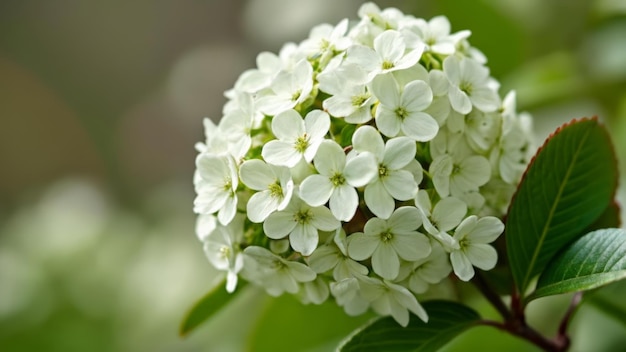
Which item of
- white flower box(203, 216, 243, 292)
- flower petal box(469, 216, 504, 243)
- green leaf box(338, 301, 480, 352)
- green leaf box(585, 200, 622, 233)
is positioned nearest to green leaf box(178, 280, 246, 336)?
white flower box(203, 216, 243, 292)

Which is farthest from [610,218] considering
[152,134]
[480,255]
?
[152,134]

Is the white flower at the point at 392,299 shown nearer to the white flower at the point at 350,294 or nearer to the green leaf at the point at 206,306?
the white flower at the point at 350,294

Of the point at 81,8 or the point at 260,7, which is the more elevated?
the point at 260,7

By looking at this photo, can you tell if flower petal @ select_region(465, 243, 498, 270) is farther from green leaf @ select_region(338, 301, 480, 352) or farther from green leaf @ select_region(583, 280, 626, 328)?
green leaf @ select_region(583, 280, 626, 328)

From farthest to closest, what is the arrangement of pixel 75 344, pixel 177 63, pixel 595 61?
pixel 177 63, pixel 75 344, pixel 595 61

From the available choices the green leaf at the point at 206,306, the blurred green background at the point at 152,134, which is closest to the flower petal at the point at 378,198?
the green leaf at the point at 206,306

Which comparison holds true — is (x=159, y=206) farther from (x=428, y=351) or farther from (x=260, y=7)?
(x=428, y=351)

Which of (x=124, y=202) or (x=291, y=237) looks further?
(x=124, y=202)

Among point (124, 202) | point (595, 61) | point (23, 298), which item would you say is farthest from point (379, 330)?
point (124, 202)
